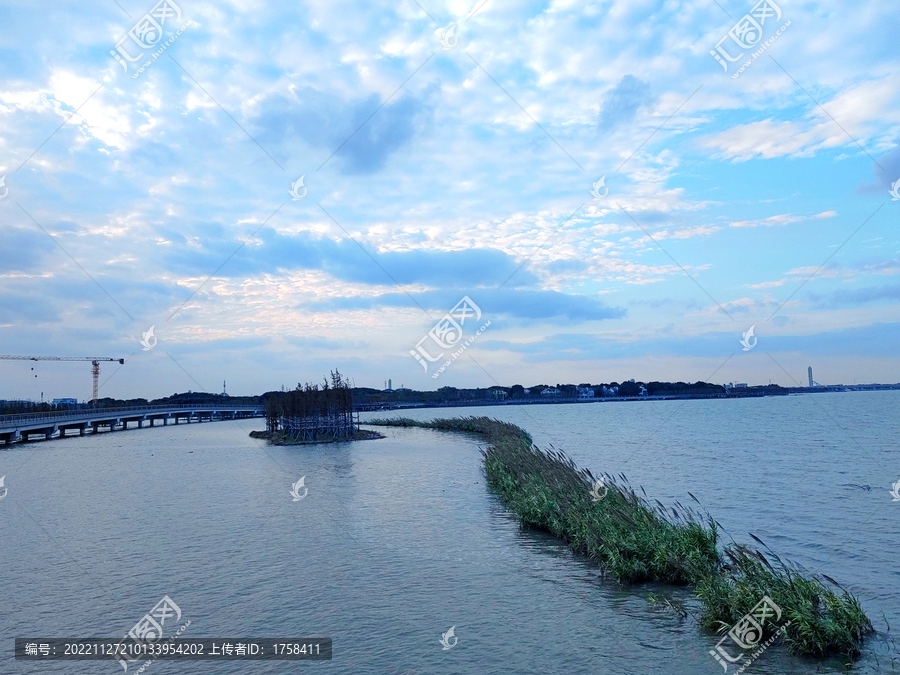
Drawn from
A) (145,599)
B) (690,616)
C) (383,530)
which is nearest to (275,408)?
(383,530)

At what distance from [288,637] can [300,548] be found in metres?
6.55

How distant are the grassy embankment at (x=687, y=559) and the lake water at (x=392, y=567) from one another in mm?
466

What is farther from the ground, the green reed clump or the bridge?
the bridge

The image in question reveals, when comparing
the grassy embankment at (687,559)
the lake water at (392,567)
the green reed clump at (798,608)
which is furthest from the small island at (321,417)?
the green reed clump at (798,608)

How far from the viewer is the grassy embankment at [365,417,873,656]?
34.6 ft

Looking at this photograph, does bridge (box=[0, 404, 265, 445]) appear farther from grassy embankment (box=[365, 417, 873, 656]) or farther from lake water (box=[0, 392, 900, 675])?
grassy embankment (box=[365, 417, 873, 656])

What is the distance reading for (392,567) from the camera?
1595 centimetres

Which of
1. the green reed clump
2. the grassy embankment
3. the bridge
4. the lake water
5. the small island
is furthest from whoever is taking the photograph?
the bridge

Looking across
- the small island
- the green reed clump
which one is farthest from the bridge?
→ the green reed clump

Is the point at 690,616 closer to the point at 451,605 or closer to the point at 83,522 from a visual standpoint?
the point at 451,605

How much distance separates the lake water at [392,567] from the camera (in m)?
10.8

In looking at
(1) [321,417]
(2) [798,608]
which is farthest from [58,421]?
(2) [798,608]

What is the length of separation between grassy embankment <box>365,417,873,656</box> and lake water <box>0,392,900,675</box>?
466 millimetres

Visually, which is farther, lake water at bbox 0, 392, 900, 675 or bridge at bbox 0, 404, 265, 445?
bridge at bbox 0, 404, 265, 445
